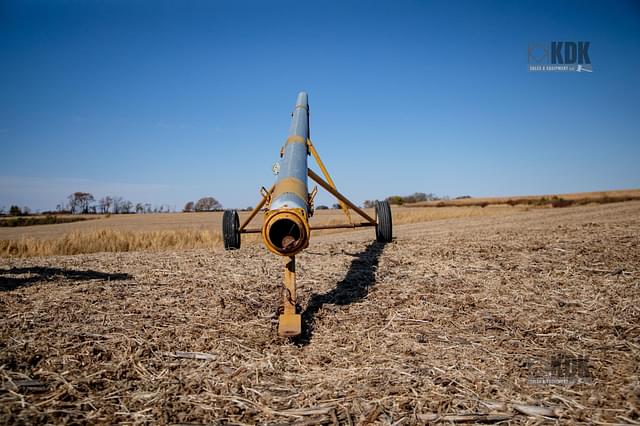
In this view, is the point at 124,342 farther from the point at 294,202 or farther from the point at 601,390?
the point at 601,390

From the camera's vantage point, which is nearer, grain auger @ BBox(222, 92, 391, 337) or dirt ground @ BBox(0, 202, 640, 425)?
dirt ground @ BBox(0, 202, 640, 425)

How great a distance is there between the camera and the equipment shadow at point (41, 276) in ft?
18.0

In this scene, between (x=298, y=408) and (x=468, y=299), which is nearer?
(x=298, y=408)

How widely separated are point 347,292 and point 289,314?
158cm

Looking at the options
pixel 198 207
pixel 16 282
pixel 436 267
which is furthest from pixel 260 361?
pixel 198 207

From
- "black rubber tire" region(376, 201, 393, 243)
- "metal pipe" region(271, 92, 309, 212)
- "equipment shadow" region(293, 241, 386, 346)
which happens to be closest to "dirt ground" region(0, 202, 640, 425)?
"equipment shadow" region(293, 241, 386, 346)

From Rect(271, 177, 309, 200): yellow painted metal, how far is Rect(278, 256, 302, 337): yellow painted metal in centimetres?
68

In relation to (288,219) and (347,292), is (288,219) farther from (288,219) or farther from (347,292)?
(347,292)

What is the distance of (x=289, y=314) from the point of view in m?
3.73

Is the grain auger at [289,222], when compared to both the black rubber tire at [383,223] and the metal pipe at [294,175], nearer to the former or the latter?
the metal pipe at [294,175]

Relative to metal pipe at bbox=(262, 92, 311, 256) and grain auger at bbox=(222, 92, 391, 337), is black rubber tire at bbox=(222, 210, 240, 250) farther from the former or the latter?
metal pipe at bbox=(262, 92, 311, 256)

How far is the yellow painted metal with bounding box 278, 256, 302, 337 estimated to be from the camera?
11.5 feet

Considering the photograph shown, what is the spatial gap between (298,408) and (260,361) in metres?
0.76

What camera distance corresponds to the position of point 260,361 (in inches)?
126
